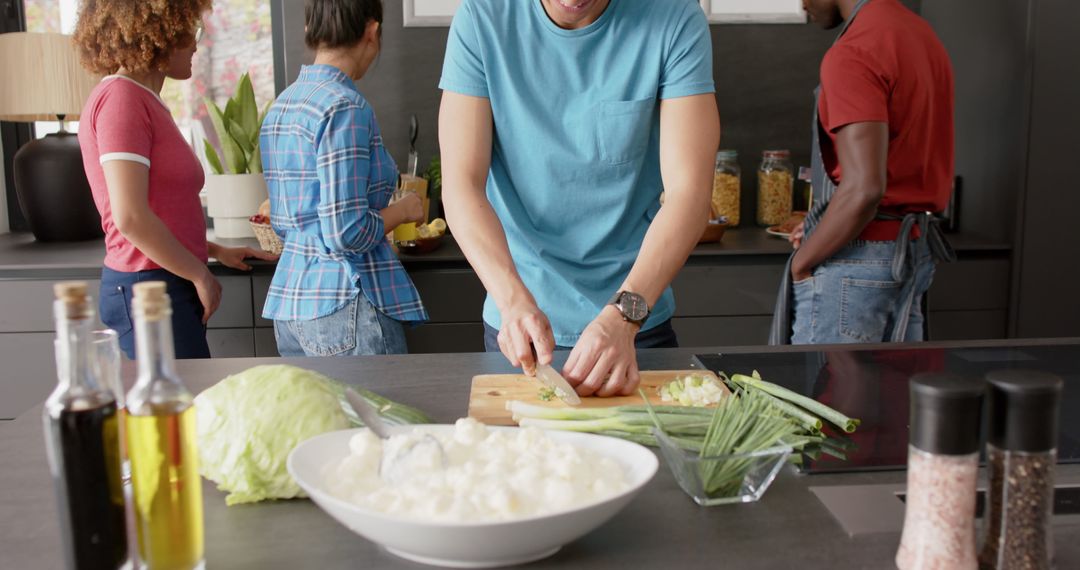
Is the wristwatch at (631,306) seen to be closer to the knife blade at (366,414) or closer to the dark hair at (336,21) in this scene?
the knife blade at (366,414)

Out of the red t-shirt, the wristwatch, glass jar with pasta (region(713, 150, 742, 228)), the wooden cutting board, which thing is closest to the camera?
the wooden cutting board

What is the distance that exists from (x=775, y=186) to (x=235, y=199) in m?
1.86

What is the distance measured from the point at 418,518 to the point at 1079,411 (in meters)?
0.99

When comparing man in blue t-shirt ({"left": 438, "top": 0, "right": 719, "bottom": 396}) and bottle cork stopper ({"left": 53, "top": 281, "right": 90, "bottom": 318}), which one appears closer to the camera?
bottle cork stopper ({"left": 53, "top": 281, "right": 90, "bottom": 318})

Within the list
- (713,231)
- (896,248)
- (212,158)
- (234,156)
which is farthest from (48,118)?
(896,248)

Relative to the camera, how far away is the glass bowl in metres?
0.94

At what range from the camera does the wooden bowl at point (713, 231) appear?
113 inches

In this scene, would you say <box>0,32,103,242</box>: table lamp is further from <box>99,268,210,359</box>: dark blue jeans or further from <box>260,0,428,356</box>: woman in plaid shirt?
<box>260,0,428,356</box>: woman in plaid shirt

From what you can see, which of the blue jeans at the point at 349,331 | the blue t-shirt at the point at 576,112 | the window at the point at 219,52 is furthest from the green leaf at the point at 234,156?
the blue t-shirt at the point at 576,112

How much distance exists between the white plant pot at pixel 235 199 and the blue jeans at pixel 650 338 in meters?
1.46

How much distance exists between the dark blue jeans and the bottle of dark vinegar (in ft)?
5.16

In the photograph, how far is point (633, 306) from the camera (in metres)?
1.42

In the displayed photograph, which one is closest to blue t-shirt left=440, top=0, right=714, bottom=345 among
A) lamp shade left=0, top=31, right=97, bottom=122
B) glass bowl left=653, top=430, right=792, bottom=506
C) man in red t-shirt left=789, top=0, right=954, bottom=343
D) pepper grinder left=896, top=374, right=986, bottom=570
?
man in red t-shirt left=789, top=0, right=954, bottom=343

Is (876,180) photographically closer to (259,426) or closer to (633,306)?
(633,306)
